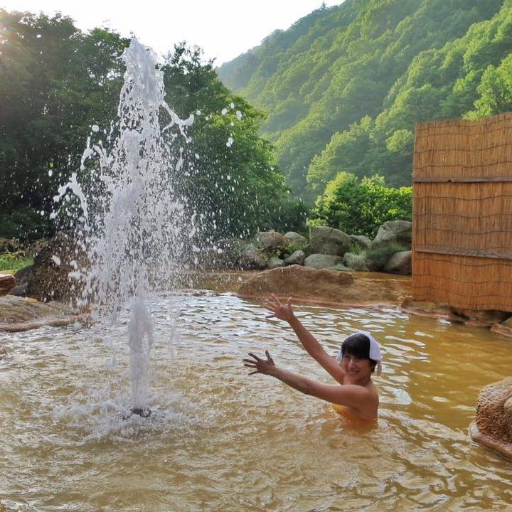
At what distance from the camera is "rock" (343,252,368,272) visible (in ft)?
51.1

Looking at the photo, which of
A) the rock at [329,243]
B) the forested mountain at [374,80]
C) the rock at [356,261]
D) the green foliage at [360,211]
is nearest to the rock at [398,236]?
the rock at [356,261]

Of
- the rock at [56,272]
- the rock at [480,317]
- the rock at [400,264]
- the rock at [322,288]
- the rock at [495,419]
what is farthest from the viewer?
the rock at [400,264]

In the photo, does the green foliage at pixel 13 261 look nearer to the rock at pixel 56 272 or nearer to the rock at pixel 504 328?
the rock at pixel 56 272

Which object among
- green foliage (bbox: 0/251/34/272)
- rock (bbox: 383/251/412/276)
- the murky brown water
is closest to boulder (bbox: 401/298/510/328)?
the murky brown water

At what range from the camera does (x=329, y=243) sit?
1731 centimetres

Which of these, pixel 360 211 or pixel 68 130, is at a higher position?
pixel 68 130

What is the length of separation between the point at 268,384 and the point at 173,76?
20012 mm

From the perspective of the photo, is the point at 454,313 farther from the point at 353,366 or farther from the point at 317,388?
the point at 317,388

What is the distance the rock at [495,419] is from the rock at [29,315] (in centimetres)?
573

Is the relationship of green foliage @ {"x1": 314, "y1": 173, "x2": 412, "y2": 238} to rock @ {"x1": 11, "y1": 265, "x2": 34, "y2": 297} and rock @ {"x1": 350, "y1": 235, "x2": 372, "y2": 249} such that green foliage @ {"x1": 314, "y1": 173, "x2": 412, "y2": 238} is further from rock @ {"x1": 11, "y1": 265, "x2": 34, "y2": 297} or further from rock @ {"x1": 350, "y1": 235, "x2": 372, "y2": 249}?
rock @ {"x1": 11, "y1": 265, "x2": 34, "y2": 297}

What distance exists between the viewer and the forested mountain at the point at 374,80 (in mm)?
42031

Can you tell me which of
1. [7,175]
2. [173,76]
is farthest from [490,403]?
[173,76]

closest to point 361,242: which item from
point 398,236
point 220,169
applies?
point 398,236

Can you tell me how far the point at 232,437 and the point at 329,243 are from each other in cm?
1376
